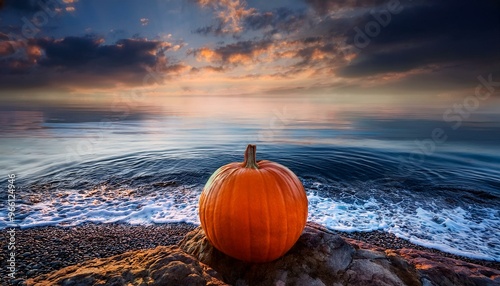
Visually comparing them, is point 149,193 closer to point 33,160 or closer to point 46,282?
point 46,282

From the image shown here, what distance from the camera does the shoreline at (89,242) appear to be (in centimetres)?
451

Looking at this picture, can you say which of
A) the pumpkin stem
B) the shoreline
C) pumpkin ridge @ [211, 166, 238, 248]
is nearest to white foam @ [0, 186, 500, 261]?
the shoreline

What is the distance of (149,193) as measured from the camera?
9.07 meters

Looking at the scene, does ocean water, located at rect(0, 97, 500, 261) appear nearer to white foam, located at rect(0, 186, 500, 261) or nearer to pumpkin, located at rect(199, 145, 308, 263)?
white foam, located at rect(0, 186, 500, 261)

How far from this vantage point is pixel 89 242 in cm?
545

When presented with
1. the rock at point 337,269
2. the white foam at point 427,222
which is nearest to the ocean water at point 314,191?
the white foam at point 427,222

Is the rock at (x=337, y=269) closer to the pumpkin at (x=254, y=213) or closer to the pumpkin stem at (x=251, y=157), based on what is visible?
the pumpkin at (x=254, y=213)

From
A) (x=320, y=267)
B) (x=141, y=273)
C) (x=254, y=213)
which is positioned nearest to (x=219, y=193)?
(x=254, y=213)

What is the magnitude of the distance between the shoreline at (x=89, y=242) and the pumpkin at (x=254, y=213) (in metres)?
3.30

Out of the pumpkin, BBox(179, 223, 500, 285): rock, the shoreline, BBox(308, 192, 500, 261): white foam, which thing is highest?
the pumpkin

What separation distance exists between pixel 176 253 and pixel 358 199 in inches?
298

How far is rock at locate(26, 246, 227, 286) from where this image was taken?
1.99 meters

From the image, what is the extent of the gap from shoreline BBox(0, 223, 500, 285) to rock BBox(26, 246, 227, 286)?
2.71 metres

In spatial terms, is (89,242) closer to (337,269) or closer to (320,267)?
(320,267)
